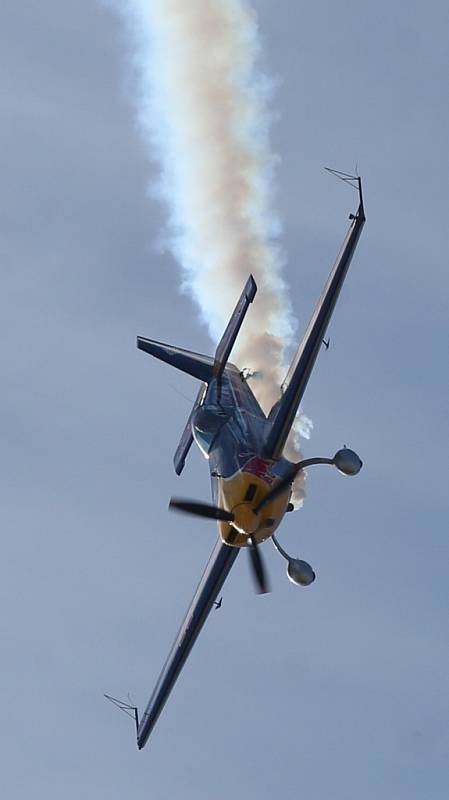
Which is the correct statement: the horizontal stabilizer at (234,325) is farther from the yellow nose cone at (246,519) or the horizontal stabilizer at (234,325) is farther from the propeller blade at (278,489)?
the yellow nose cone at (246,519)

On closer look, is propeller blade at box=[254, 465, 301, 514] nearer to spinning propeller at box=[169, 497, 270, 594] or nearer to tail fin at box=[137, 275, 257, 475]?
spinning propeller at box=[169, 497, 270, 594]

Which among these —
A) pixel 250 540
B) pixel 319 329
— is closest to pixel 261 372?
pixel 319 329

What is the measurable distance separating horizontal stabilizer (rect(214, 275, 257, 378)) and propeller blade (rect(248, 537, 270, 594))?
327 inches

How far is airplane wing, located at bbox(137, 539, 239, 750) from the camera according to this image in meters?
56.1

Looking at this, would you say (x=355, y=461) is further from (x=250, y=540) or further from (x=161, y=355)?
(x=161, y=355)

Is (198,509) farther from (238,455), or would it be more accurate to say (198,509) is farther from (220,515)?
(238,455)

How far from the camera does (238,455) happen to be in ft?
165

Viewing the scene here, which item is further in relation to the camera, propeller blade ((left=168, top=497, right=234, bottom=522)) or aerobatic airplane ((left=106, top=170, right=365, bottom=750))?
aerobatic airplane ((left=106, top=170, right=365, bottom=750))

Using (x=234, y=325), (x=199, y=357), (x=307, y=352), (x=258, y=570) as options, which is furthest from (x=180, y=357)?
(x=258, y=570)

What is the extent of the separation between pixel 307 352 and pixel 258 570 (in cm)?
731

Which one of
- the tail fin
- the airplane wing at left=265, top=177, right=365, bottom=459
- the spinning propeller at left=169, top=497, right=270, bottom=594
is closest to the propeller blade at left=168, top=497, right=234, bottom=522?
the spinning propeller at left=169, top=497, right=270, bottom=594

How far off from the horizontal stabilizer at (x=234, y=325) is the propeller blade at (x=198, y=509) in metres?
7.76

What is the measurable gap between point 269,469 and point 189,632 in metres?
9.85

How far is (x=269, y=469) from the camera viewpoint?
163 ft
